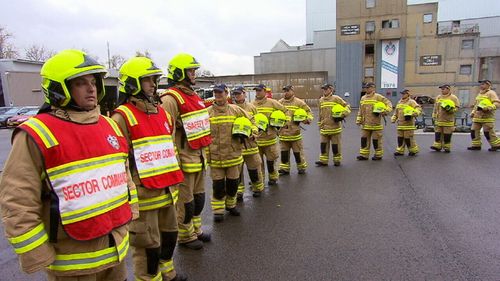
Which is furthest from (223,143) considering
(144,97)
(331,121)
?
(331,121)

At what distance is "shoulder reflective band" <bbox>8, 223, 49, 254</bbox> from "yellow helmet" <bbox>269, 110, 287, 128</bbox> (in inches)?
213

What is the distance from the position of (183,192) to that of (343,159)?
22.0ft

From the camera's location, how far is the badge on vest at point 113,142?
239 cm

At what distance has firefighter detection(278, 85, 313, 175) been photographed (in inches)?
315

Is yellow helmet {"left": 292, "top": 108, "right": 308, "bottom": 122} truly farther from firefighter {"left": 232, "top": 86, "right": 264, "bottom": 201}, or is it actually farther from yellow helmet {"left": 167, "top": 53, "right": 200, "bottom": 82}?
yellow helmet {"left": 167, "top": 53, "right": 200, "bottom": 82}

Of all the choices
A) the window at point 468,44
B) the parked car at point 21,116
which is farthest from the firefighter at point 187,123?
the window at point 468,44

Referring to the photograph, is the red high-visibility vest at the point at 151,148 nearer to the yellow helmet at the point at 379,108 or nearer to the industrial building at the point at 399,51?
the yellow helmet at the point at 379,108

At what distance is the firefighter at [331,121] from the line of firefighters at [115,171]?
3.57m

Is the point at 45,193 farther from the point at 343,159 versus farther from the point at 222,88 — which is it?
the point at 343,159

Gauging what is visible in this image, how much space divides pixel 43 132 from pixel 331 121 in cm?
757

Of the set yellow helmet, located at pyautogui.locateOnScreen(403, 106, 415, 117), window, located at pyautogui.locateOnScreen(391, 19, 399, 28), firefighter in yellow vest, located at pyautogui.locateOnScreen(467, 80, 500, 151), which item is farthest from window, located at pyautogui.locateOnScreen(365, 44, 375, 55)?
yellow helmet, located at pyautogui.locateOnScreen(403, 106, 415, 117)

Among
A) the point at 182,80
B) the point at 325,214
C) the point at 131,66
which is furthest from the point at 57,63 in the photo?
the point at 325,214

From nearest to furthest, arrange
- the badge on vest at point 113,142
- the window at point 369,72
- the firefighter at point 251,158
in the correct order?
the badge on vest at point 113,142, the firefighter at point 251,158, the window at point 369,72

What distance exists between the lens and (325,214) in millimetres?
5559
